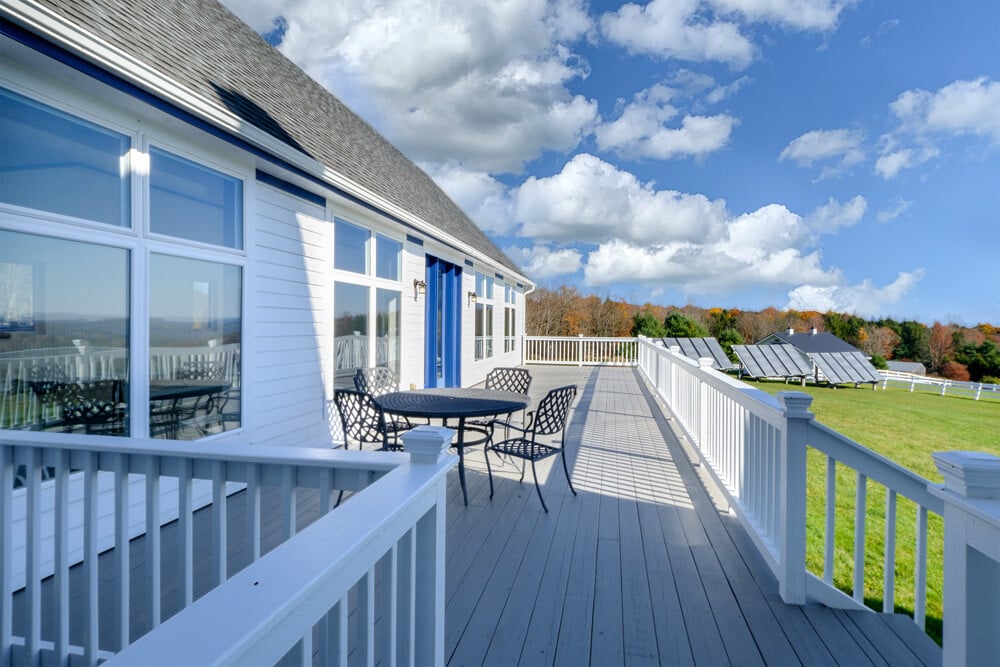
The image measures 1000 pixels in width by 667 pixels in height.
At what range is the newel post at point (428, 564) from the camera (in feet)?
4.68

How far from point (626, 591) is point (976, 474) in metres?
1.82

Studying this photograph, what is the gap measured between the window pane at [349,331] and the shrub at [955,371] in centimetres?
3169

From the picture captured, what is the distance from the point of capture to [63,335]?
9.50 ft

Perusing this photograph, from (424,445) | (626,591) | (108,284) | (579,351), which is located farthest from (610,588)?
(579,351)

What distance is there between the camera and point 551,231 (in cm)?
3359

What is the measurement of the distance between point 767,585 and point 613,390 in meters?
8.44

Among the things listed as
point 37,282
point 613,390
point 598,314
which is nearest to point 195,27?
point 37,282

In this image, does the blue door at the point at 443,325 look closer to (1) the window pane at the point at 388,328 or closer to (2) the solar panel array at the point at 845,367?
(1) the window pane at the point at 388,328

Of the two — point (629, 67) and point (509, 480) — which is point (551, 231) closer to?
point (629, 67)

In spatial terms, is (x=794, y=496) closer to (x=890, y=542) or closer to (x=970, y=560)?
(x=890, y=542)

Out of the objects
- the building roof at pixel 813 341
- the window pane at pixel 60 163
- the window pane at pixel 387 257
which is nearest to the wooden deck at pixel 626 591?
the window pane at pixel 60 163

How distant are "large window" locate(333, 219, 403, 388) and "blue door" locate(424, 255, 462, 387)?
1.37m

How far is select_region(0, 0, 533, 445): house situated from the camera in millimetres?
2707

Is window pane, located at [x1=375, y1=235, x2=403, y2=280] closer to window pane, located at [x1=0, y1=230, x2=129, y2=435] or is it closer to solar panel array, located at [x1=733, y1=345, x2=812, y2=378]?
window pane, located at [x1=0, y1=230, x2=129, y2=435]
